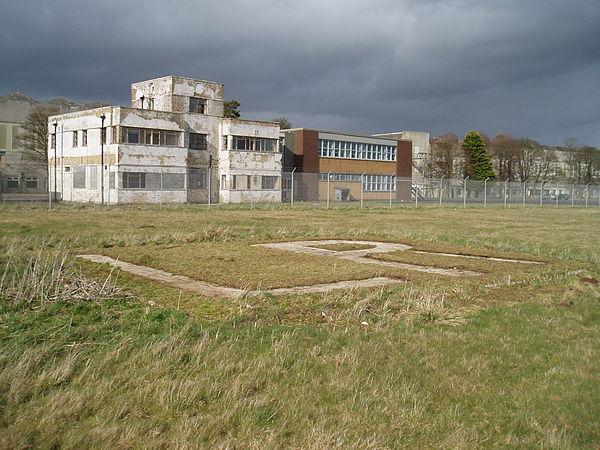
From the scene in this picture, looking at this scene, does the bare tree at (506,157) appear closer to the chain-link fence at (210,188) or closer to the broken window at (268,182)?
the chain-link fence at (210,188)

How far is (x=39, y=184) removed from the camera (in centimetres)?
5438

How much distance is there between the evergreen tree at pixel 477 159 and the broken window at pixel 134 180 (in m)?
54.2

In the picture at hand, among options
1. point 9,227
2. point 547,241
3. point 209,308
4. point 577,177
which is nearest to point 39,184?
point 9,227

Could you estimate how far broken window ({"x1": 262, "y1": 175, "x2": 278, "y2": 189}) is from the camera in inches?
2154

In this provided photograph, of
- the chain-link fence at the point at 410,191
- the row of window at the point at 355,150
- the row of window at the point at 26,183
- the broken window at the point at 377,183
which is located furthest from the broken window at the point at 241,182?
the broken window at the point at 377,183

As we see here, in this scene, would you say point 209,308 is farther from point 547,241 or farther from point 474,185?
point 474,185

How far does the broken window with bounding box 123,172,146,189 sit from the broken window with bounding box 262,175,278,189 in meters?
11.6

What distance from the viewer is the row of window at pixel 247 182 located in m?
52.6

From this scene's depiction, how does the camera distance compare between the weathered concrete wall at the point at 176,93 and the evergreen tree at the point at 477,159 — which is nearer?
the weathered concrete wall at the point at 176,93

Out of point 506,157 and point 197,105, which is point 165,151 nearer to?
point 197,105

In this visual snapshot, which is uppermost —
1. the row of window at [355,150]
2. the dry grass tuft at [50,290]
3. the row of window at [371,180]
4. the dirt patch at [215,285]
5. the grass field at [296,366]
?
the row of window at [355,150]

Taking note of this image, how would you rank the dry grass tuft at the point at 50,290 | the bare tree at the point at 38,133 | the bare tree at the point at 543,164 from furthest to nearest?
the bare tree at the point at 543,164 < the bare tree at the point at 38,133 < the dry grass tuft at the point at 50,290

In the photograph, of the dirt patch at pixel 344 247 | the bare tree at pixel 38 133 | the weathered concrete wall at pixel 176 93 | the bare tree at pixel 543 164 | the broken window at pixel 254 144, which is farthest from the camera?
the bare tree at pixel 543 164

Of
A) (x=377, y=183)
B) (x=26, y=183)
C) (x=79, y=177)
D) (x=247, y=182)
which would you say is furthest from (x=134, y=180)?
(x=377, y=183)
